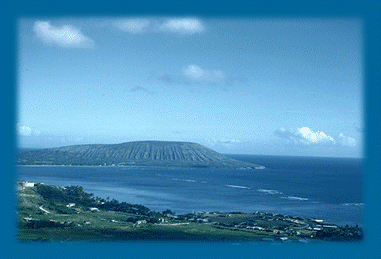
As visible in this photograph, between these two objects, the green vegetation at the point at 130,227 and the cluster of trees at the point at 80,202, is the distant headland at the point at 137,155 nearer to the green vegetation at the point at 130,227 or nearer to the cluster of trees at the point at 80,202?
the cluster of trees at the point at 80,202

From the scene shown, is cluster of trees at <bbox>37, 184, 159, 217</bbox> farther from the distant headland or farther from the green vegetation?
the distant headland

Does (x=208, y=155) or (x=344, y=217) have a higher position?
(x=208, y=155)

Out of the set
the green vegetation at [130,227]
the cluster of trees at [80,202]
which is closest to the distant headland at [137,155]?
the cluster of trees at [80,202]

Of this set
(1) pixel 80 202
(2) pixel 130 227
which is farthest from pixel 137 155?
(2) pixel 130 227

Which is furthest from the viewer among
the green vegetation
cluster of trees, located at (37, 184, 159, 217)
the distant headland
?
the distant headland

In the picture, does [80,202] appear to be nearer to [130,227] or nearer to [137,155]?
[130,227]

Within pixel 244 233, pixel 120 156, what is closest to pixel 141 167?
pixel 120 156

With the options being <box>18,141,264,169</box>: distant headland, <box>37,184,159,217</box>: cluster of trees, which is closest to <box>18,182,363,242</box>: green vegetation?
<box>37,184,159,217</box>: cluster of trees

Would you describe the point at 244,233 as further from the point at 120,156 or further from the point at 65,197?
the point at 120,156

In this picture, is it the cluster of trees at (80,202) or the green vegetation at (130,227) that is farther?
the cluster of trees at (80,202)
